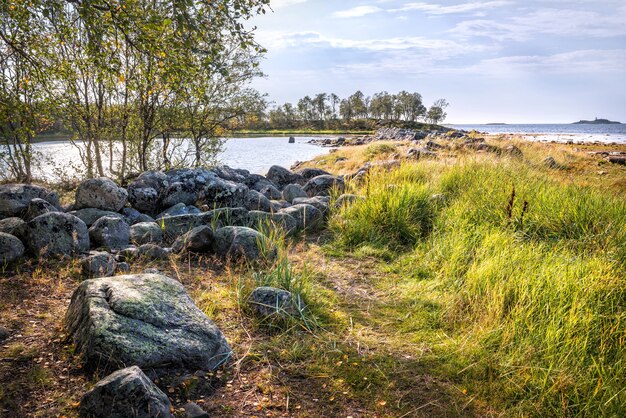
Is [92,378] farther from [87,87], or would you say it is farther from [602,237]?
[87,87]

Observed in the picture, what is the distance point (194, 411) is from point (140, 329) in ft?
2.54

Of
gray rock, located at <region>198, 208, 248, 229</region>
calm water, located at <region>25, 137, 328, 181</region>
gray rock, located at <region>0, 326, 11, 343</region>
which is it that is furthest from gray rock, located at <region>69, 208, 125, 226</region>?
calm water, located at <region>25, 137, 328, 181</region>

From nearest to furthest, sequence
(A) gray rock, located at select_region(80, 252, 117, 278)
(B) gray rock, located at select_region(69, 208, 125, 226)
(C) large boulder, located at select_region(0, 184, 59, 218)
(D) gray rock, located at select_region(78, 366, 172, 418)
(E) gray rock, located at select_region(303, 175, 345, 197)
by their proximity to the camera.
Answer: (D) gray rock, located at select_region(78, 366, 172, 418), (A) gray rock, located at select_region(80, 252, 117, 278), (C) large boulder, located at select_region(0, 184, 59, 218), (B) gray rock, located at select_region(69, 208, 125, 226), (E) gray rock, located at select_region(303, 175, 345, 197)

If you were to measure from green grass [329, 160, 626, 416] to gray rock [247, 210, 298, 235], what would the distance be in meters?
0.74

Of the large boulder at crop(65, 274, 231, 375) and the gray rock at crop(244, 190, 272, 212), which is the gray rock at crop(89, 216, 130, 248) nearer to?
the large boulder at crop(65, 274, 231, 375)

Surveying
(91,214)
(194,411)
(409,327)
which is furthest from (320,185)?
(194,411)

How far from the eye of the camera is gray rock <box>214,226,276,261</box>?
16.6 feet

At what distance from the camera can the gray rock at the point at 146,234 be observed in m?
5.69

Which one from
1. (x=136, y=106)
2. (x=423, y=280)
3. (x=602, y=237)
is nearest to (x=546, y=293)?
(x=423, y=280)

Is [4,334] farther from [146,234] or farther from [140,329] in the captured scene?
[146,234]

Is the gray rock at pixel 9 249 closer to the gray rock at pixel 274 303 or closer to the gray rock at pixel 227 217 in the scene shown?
the gray rock at pixel 227 217

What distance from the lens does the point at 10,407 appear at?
7.57ft

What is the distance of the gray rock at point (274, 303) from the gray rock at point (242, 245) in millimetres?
1157

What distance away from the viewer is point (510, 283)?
3684mm
